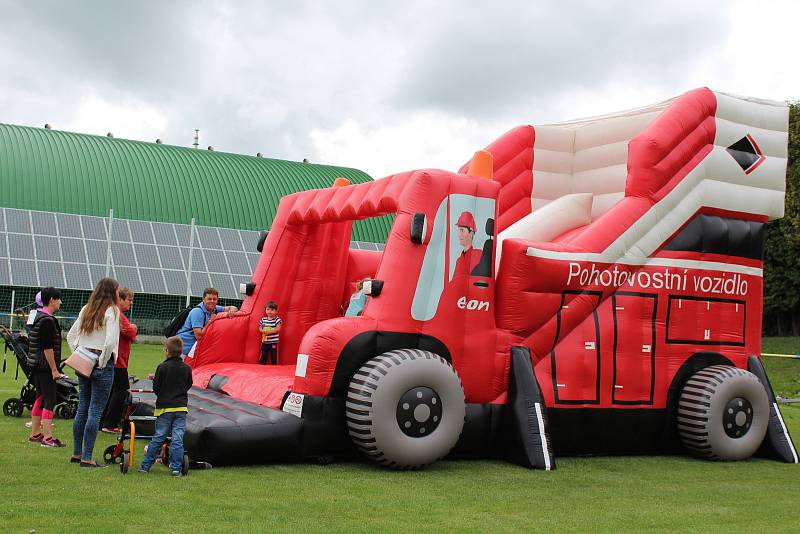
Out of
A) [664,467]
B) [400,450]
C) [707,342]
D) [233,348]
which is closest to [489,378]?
[400,450]

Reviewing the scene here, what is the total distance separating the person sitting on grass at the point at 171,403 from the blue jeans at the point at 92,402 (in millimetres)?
410

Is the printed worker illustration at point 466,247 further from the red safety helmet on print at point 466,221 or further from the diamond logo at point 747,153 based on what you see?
the diamond logo at point 747,153

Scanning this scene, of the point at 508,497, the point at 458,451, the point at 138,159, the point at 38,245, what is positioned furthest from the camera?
the point at 138,159

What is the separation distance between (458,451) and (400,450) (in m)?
0.92

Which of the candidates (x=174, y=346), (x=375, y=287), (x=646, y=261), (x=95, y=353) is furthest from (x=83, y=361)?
(x=646, y=261)

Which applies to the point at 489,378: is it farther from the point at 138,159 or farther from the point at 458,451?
the point at 138,159

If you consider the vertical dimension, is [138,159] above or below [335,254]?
above

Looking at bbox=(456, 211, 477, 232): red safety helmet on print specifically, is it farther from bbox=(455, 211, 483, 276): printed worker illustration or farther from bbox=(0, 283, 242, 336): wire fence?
bbox=(0, 283, 242, 336): wire fence

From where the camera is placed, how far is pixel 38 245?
2309cm

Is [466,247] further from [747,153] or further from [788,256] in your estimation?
[788,256]

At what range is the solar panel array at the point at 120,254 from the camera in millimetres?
22250

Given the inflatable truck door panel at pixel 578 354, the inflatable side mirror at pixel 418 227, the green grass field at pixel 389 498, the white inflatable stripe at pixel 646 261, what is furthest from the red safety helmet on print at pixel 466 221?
the green grass field at pixel 389 498

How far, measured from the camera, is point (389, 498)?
6.00 meters

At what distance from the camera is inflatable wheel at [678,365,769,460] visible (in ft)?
27.9
